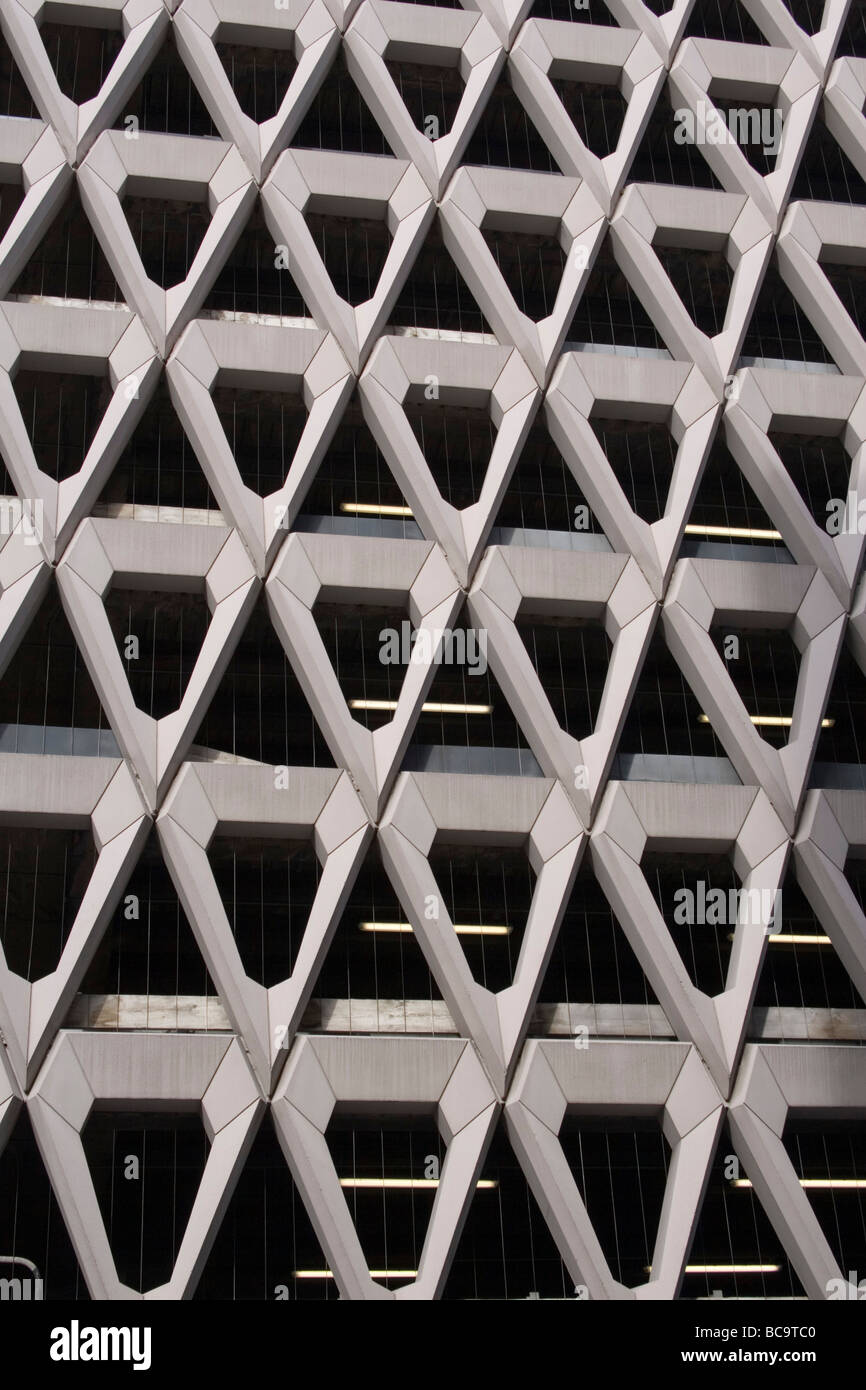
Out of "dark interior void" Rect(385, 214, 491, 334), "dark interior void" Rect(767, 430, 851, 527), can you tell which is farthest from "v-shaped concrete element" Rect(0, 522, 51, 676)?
"dark interior void" Rect(767, 430, 851, 527)

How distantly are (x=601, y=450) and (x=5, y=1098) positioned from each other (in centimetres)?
1731

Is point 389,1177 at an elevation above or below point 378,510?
below

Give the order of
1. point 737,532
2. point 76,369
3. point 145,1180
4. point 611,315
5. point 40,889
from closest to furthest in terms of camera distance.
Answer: point 145,1180, point 40,889, point 76,369, point 737,532, point 611,315

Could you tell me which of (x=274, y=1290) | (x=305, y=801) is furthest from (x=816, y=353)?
(x=274, y=1290)

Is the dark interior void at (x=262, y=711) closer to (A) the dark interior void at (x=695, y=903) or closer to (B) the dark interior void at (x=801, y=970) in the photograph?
(A) the dark interior void at (x=695, y=903)

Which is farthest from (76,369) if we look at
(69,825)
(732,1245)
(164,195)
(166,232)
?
(732,1245)

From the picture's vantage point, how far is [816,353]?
119ft

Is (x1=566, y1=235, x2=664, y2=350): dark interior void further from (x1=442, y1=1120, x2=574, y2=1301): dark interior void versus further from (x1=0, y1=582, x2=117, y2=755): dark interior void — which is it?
(x1=442, y1=1120, x2=574, y2=1301): dark interior void

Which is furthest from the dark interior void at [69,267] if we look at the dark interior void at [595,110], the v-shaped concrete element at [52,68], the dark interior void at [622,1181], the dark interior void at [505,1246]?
the dark interior void at [622,1181]

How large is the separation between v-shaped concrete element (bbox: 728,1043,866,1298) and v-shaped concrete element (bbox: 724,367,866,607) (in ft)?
31.4

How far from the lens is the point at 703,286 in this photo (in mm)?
36625

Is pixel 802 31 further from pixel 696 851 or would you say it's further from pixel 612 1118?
pixel 612 1118

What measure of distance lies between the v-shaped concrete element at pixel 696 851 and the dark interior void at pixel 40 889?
9850 millimetres

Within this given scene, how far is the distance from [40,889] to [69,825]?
1.92m
